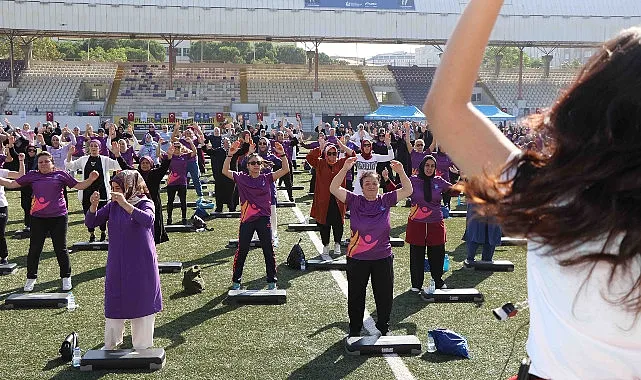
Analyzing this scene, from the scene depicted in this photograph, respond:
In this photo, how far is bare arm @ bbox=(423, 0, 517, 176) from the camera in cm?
158

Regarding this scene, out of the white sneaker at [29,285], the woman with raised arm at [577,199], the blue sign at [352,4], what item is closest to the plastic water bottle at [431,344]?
the white sneaker at [29,285]

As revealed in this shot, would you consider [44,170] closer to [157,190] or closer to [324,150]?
[157,190]

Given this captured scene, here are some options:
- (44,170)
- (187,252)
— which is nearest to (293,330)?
(44,170)

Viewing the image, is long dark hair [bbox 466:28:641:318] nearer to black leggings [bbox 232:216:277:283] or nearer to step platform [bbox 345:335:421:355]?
step platform [bbox 345:335:421:355]

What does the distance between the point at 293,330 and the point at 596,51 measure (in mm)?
7341

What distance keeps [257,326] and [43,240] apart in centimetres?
352

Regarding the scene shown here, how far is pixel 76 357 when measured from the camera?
730 centimetres

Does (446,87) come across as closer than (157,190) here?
Yes

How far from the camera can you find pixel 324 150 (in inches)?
531

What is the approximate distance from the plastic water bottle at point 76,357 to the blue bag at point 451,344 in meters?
3.50

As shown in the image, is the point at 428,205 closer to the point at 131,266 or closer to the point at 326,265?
the point at 326,265

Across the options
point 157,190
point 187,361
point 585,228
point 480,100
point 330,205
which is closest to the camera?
point 585,228

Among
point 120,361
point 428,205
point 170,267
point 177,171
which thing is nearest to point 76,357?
point 120,361

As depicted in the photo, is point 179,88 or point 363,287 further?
point 179,88
